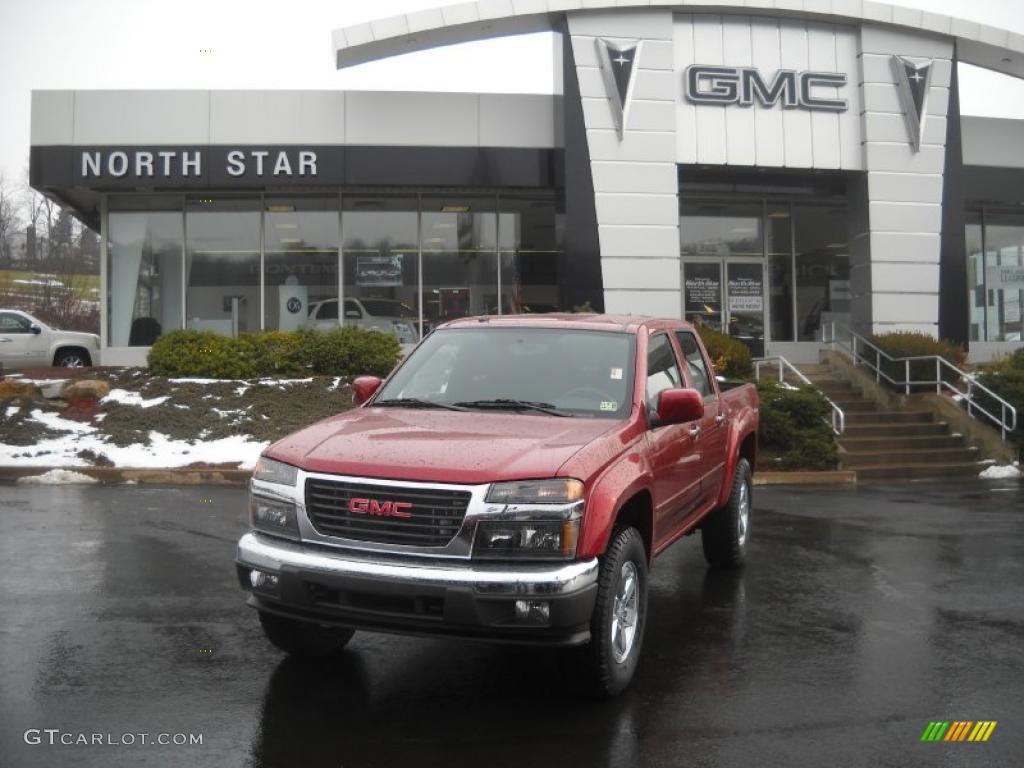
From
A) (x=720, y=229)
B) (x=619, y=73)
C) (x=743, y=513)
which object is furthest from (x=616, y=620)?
(x=720, y=229)

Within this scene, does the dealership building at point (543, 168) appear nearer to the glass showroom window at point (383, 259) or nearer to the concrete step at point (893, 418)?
the glass showroom window at point (383, 259)

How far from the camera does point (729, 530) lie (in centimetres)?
790

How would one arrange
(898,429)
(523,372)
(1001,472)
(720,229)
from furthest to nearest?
(720,229) < (898,429) < (1001,472) < (523,372)

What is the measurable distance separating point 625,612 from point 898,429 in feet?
44.5

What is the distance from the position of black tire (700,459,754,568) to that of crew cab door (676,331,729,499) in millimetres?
491

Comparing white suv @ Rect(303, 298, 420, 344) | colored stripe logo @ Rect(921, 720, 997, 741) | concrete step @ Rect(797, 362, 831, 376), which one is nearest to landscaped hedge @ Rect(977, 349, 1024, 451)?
concrete step @ Rect(797, 362, 831, 376)

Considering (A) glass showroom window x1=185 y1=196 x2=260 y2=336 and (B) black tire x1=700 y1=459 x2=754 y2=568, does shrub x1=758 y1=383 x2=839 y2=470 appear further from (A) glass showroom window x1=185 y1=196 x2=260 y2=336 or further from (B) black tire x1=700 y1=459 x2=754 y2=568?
(A) glass showroom window x1=185 y1=196 x2=260 y2=336

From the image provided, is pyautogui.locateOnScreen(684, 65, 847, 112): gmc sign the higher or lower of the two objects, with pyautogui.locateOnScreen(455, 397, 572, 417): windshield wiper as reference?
higher

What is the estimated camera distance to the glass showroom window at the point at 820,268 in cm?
2397

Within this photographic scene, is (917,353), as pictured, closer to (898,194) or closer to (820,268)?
(898,194)

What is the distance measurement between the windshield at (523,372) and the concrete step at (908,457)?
1066 centimetres

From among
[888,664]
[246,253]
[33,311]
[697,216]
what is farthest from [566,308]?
[33,311]

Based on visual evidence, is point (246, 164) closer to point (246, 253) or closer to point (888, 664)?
point (246, 253)

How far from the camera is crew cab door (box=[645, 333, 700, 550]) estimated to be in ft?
18.7
